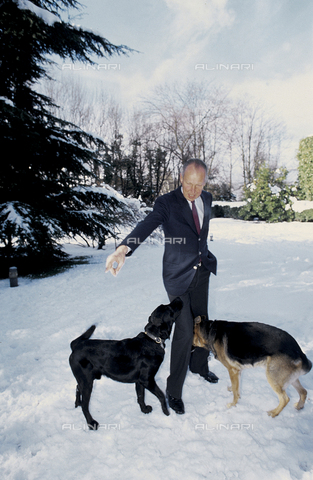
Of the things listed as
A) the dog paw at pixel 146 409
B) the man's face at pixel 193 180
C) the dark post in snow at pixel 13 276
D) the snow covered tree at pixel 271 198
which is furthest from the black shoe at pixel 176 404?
the snow covered tree at pixel 271 198

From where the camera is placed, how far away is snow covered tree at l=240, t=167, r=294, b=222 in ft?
51.6

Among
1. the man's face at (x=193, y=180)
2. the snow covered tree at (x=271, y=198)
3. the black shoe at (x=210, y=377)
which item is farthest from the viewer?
the snow covered tree at (x=271, y=198)

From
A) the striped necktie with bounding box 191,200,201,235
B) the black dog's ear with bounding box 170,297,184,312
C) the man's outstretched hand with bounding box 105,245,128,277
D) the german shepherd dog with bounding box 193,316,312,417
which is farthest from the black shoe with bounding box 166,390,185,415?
the striped necktie with bounding box 191,200,201,235

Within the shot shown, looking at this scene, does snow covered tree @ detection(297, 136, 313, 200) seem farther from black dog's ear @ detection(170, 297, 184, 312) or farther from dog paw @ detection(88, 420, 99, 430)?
dog paw @ detection(88, 420, 99, 430)

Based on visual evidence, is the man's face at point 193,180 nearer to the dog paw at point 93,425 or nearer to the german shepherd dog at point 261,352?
the german shepherd dog at point 261,352

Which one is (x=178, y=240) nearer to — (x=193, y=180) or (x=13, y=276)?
(x=193, y=180)

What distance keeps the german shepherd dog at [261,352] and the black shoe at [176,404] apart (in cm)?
44

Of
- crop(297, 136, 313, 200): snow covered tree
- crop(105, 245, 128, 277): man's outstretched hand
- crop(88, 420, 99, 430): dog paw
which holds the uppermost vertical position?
crop(297, 136, 313, 200): snow covered tree

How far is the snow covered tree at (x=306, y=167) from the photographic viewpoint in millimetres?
15570

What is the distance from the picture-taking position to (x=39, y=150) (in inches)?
277

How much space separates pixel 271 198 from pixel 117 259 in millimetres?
16218

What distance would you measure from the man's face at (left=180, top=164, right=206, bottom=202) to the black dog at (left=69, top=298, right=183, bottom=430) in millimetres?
956

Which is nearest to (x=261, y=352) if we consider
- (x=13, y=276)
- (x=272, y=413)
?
(x=272, y=413)

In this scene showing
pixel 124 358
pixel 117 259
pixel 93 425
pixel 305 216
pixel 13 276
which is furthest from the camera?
pixel 305 216
